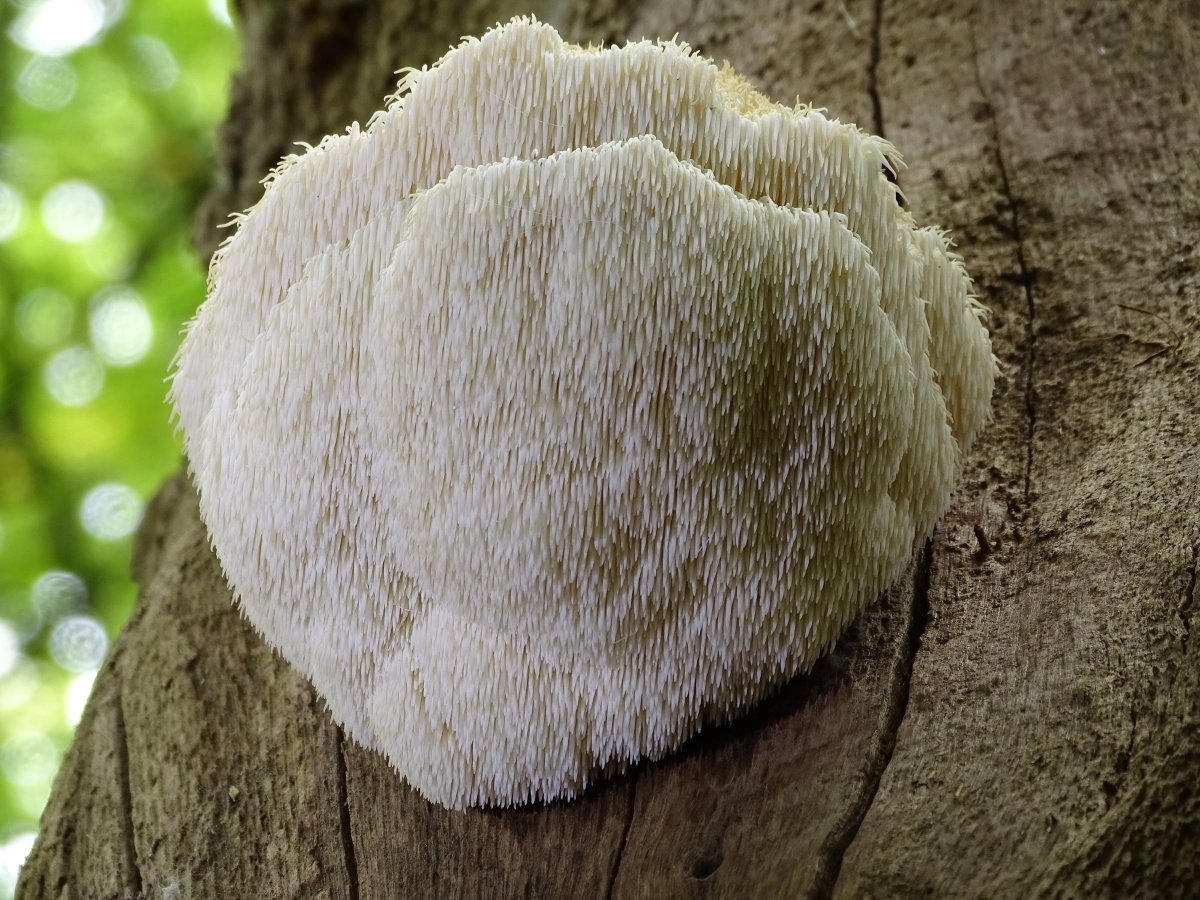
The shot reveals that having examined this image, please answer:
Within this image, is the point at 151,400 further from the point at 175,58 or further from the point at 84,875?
the point at 84,875

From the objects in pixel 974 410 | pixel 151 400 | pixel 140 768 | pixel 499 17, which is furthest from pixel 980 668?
pixel 151 400

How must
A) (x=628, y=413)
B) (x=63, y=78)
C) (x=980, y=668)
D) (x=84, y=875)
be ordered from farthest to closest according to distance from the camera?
(x=63, y=78)
(x=84, y=875)
(x=980, y=668)
(x=628, y=413)

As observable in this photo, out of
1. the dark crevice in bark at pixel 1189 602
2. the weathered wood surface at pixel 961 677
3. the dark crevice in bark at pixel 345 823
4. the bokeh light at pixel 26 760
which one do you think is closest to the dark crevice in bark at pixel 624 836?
the weathered wood surface at pixel 961 677

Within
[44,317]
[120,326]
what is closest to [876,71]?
[120,326]

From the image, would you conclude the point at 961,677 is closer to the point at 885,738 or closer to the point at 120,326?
the point at 885,738

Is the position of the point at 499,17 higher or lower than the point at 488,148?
lower

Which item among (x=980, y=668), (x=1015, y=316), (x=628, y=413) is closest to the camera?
(x=628, y=413)

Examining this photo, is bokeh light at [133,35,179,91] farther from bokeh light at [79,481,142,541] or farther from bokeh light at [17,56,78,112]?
bokeh light at [79,481,142,541]
